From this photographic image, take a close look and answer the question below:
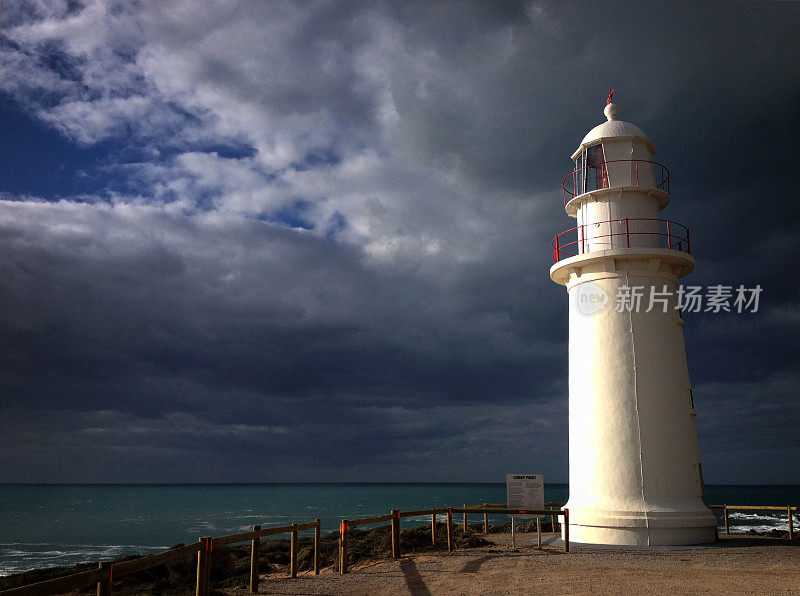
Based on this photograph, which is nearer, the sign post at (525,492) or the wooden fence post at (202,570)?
the wooden fence post at (202,570)

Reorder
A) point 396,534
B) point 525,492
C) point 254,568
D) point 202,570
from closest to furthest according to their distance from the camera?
1. point 202,570
2. point 254,568
3. point 396,534
4. point 525,492

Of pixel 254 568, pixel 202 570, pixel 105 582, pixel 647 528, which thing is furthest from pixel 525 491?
pixel 105 582

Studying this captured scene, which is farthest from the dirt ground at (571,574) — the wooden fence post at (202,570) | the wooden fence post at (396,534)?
the wooden fence post at (202,570)

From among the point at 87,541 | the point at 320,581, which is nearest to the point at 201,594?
the point at 320,581

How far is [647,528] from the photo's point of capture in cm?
1433

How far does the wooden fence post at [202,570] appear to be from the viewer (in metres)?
8.80

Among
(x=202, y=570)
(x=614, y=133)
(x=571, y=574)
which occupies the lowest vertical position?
(x=571, y=574)

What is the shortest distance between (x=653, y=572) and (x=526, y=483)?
412 centimetres

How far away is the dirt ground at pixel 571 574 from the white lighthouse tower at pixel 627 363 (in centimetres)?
99

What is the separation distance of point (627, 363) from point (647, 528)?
3.76 metres

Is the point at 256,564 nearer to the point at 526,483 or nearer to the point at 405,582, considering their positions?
the point at 405,582

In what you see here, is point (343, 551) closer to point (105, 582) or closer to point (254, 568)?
point (254, 568)

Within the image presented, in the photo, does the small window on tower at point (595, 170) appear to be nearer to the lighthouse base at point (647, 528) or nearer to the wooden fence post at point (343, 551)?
the lighthouse base at point (647, 528)

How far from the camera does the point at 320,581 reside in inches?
448
